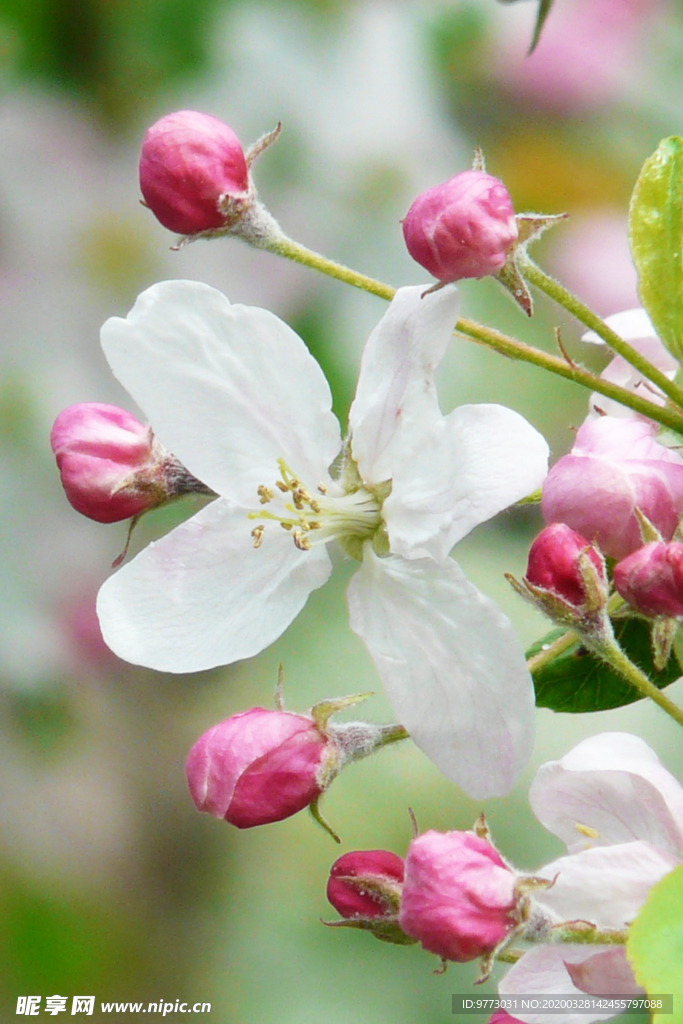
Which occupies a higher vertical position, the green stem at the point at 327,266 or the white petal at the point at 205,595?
the green stem at the point at 327,266

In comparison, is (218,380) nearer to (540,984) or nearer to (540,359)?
(540,359)

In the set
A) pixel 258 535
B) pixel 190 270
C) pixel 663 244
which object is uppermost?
pixel 663 244

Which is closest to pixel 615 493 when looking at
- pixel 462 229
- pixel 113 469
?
pixel 462 229

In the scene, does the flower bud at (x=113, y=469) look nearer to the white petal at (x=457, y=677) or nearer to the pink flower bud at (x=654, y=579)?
the white petal at (x=457, y=677)

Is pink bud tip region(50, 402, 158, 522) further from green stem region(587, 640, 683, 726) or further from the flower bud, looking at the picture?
green stem region(587, 640, 683, 726)

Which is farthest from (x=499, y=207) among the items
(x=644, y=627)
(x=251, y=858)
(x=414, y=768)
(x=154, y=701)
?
(x=154, y=701)

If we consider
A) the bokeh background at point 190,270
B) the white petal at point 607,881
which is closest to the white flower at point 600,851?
the white petal at point 607,881

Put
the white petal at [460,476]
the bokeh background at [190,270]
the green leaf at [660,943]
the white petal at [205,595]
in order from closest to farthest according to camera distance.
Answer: the green leaf at [660,943], the white petal at [460,476], the white petal at [205,595], the bokeh background at [190,270]
